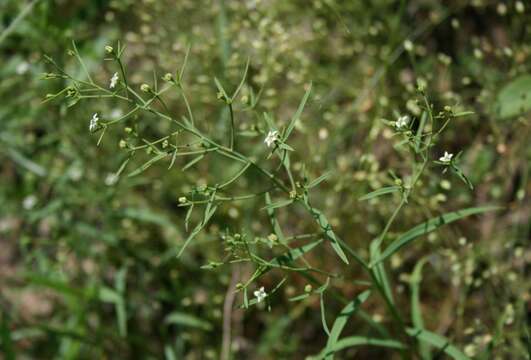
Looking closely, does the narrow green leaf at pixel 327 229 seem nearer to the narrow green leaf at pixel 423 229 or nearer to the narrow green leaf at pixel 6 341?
the narrow green leaf at pixel 423 229

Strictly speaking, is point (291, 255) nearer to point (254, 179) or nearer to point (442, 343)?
point (442, 343)

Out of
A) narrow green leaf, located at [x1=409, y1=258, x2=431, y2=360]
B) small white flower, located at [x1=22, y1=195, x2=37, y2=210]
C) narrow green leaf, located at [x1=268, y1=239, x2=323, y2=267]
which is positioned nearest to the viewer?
narrow green leaf, located at [x1=268, y1=239, x2=323, y2=267]

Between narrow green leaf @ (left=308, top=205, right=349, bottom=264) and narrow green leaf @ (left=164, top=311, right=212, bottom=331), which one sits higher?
narrow green leaf @ (left=308, top=205, right=349, bottom=264)

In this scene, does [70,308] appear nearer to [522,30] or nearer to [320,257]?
[320,257]

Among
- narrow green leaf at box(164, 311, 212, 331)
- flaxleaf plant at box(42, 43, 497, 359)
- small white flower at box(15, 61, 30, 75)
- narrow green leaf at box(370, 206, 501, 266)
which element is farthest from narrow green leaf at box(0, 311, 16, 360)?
narrow green leaf at box(370, 206, 501, 266)

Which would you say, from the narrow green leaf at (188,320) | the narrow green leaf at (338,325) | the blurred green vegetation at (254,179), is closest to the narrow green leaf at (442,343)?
the narrow green leaf at (338,325)

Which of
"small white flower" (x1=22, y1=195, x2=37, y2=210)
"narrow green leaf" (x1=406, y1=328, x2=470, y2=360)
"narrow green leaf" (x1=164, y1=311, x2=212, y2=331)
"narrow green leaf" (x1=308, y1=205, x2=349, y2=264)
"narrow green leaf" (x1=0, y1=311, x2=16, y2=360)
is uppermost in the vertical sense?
"narrow green leaf" (x1=308, y1=205, x2=349, y2=264)

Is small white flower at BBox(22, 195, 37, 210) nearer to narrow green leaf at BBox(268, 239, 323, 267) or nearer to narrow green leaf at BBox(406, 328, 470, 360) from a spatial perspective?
narrow green leaf at BBox(268, 239, 323, 267)

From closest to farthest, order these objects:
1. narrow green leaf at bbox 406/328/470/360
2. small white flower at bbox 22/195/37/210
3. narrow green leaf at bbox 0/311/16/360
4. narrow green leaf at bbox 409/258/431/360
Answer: narrow green leaf at bbox 406/328/470/360
narrow green leaf at bbox 409/258/431/360
narrow green leaf at bbox 0/311/16/360
small white flower at bbox 22/195/37/210

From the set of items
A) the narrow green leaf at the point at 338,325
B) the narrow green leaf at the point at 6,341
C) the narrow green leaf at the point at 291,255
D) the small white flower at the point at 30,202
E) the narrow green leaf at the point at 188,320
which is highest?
the narrow green leaf at the point at 291,255
